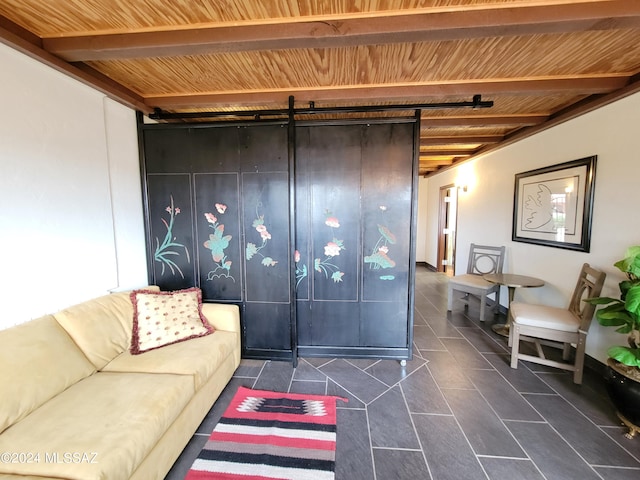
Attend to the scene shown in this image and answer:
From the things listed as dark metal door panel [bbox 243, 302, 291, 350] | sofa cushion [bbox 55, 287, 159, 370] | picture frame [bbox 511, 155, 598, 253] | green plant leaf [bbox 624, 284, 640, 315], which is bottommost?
dark metal door panel [bbox 243, 302, 291, 350]

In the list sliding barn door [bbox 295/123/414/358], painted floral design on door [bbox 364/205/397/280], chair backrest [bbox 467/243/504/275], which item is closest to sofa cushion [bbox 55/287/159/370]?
sliding barn door [bbox 295/123/414/358]

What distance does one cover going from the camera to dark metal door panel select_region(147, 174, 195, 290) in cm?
252

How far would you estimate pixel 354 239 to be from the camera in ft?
8.18

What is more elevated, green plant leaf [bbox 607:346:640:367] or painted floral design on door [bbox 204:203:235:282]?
painted floral design on door [bbox 204:203:235:282]

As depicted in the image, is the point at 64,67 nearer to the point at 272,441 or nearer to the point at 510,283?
the point at 272,441

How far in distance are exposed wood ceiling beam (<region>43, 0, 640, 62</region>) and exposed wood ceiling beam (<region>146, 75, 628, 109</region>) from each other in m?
0.73

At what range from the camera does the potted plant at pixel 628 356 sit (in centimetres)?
161

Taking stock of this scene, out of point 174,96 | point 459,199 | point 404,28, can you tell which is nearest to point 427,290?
point 459,199

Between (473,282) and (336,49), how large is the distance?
325 cm

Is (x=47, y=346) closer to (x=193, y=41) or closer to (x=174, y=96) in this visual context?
(x=193, y=41)

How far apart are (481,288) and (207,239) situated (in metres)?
3.42

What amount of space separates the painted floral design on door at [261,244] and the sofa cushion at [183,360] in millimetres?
808

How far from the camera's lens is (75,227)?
6.20ft

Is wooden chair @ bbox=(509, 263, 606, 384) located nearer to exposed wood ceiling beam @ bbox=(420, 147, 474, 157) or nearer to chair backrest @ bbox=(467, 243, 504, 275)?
chair backrest @ bbox=(467, 243, 504, 275)
